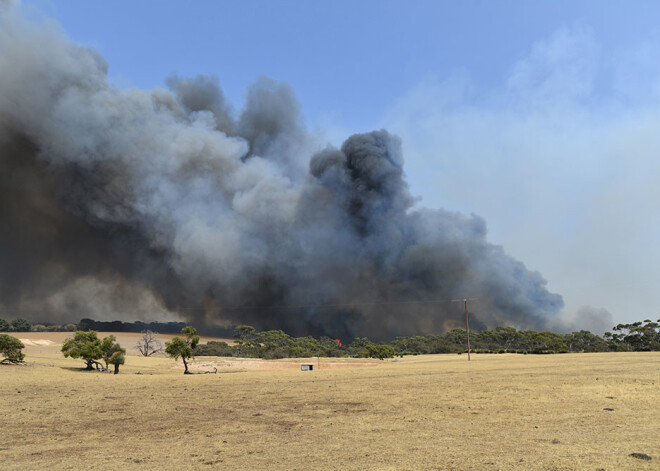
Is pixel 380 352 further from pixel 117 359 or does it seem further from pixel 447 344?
pixel 117 359

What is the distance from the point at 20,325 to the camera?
97250 mm

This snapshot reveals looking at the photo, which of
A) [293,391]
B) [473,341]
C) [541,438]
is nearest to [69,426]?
[293,391]

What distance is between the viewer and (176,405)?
52.9 ft

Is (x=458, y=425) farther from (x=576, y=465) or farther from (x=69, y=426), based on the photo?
(x=69, y=426)

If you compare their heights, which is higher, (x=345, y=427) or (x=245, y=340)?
(x=345, y=427)

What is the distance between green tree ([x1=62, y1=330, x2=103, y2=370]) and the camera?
105 feet

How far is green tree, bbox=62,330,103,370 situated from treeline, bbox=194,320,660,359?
2578 centimetres

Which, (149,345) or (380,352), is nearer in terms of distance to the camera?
(380,352)

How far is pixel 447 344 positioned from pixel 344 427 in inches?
2708

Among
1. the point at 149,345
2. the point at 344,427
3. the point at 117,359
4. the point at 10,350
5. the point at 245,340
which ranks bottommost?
the point at 149,345

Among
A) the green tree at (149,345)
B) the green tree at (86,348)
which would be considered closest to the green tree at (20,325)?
the green tree at (149,345)

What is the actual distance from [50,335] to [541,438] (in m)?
92.0

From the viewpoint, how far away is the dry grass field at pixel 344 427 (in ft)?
26.6

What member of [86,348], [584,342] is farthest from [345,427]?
[584,342]
